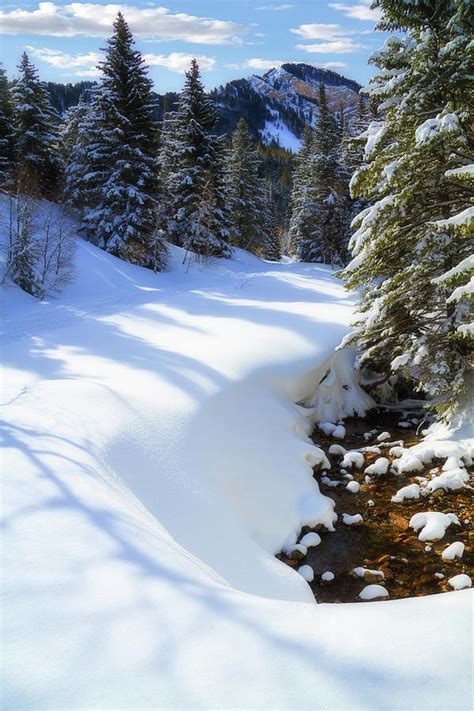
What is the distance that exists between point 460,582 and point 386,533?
135 centimetres

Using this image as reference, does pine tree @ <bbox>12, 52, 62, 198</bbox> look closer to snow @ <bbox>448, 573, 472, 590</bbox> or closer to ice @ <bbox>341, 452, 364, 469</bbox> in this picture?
ice @ <bbox>341, 452, 364, 469</bbox>

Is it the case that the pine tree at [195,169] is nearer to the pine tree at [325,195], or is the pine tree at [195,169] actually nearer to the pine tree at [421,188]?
the pine tree at [325,195]

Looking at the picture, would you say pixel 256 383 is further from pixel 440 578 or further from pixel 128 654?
pixel 128 654

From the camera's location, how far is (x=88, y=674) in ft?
8.23

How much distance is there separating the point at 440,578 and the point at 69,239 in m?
19.7

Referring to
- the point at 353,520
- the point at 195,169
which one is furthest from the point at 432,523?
the point at 195,169

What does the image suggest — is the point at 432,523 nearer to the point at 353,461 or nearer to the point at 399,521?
the point at 399,521

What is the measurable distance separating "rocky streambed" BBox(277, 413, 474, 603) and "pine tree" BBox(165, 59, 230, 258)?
22538 mm

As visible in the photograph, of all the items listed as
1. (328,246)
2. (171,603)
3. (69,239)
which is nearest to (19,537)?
(171,603)

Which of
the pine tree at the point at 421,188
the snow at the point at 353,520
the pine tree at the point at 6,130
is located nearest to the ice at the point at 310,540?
the snow at the point at 353,520

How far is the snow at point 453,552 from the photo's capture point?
241 inches

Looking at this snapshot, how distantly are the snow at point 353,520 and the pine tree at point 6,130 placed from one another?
2430 cm

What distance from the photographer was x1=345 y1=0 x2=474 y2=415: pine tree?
8047 millimetres

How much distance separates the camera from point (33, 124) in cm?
2688
